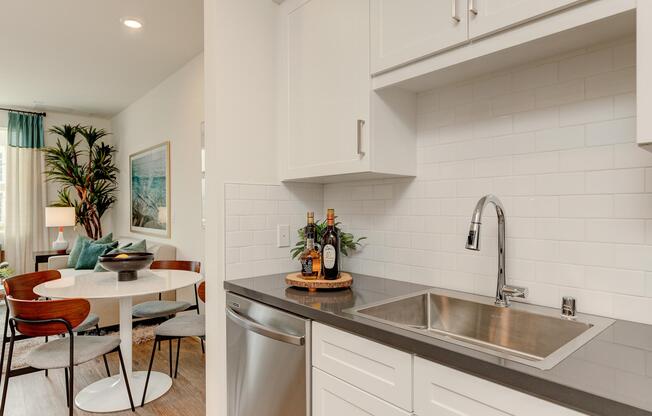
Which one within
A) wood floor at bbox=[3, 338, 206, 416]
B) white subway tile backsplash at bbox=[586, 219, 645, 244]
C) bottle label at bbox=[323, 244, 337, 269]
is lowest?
wood floor at bbox=[3, 338, 206, 416]

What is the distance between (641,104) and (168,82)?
4.33 meters

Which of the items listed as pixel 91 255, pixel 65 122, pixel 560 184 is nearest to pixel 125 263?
pixel 91 255

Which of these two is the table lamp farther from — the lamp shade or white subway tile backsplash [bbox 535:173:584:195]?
white subway tile backsplash [bbox 535:173:584:195]

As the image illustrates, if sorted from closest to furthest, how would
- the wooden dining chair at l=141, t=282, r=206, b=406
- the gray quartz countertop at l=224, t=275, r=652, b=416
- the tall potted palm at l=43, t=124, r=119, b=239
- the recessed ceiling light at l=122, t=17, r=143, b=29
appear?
the gray quartz countertop at l=224, t=275, r=652, b=416 < the wooden dining chair at l=141, t=282, r=206, b=406 < the recessed ceiling light at l=122, t=17, r=143, b=29 < the tall potted palm at l=43, t=124, r=119, b=239

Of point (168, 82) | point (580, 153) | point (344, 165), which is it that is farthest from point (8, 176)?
point (580, 153)

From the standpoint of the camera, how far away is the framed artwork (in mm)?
4246

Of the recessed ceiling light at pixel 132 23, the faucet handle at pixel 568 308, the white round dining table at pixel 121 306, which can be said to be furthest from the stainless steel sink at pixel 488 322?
the recessed ceiling light at pixel 132 23

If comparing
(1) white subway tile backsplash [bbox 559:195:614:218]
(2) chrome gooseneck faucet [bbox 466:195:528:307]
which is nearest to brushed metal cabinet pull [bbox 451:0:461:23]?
(2) chrome gooseneck faucet [bbox 466:195:528:307]

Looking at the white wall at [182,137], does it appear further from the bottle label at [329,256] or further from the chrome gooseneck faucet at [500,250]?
the chrome gooseneck faucet at [500,250]

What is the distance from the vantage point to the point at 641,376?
2.56 feet

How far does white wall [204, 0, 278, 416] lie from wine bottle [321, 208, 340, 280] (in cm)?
45

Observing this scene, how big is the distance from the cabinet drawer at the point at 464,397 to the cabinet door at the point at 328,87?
83cm

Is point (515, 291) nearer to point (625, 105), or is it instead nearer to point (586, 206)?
point (586, 206)

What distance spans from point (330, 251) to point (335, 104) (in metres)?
0.64
